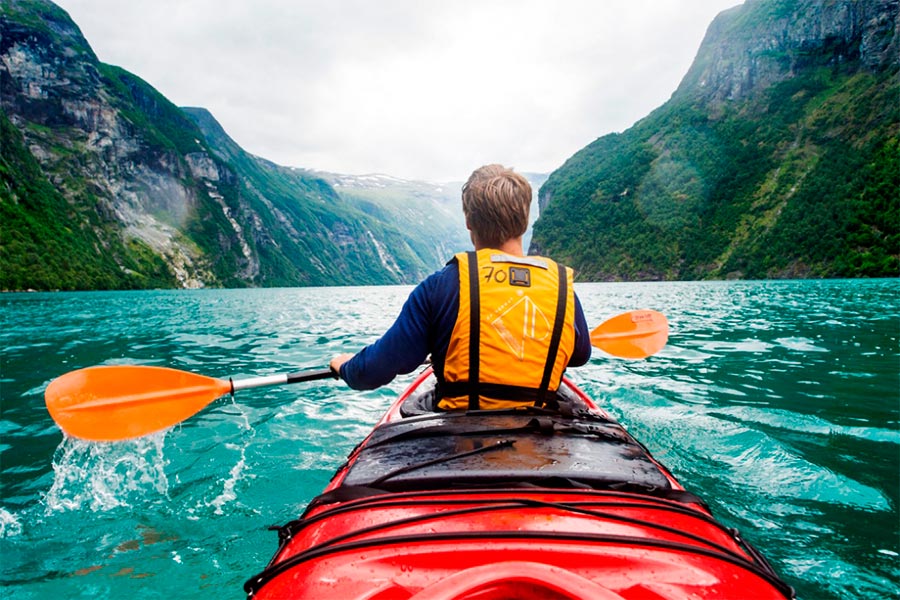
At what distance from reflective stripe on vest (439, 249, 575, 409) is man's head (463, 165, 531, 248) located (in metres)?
0.23

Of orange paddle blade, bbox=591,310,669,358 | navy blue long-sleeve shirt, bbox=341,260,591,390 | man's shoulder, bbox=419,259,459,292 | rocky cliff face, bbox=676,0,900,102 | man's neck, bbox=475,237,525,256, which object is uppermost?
rocky cliff face, bbox=676,0,900,102

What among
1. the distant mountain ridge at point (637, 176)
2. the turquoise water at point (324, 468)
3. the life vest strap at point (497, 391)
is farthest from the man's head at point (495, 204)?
the distant mountain ridge at point (637, 176)

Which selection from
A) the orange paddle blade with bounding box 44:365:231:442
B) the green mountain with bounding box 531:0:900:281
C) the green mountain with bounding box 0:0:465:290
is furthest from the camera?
the green mountain with bounding box 0:0:465:290

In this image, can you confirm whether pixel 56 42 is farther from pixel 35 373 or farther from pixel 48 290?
pixel 35 373

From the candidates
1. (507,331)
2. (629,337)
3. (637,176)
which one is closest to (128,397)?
(507,331)

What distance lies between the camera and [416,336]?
8.08 ft

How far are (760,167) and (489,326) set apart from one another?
134401 mm

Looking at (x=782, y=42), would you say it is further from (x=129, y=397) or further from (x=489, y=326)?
(x=129, y=397)

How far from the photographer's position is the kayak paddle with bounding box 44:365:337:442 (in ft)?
11.5

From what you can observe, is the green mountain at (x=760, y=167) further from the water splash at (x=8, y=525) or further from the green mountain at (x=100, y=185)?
the green mountain at (x=100, y=185)

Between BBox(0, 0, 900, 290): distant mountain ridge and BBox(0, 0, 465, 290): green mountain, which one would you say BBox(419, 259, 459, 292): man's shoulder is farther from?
BBox(0, 0, 465, 290): green mountain

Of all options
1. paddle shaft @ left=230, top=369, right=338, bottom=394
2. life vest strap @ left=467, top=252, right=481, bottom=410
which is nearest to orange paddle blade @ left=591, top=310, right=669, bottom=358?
life vest strap @ left=467, top=252, right=481, bottom=410

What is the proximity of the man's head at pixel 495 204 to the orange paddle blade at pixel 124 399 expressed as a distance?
2.50 m

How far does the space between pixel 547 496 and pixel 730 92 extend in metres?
170
